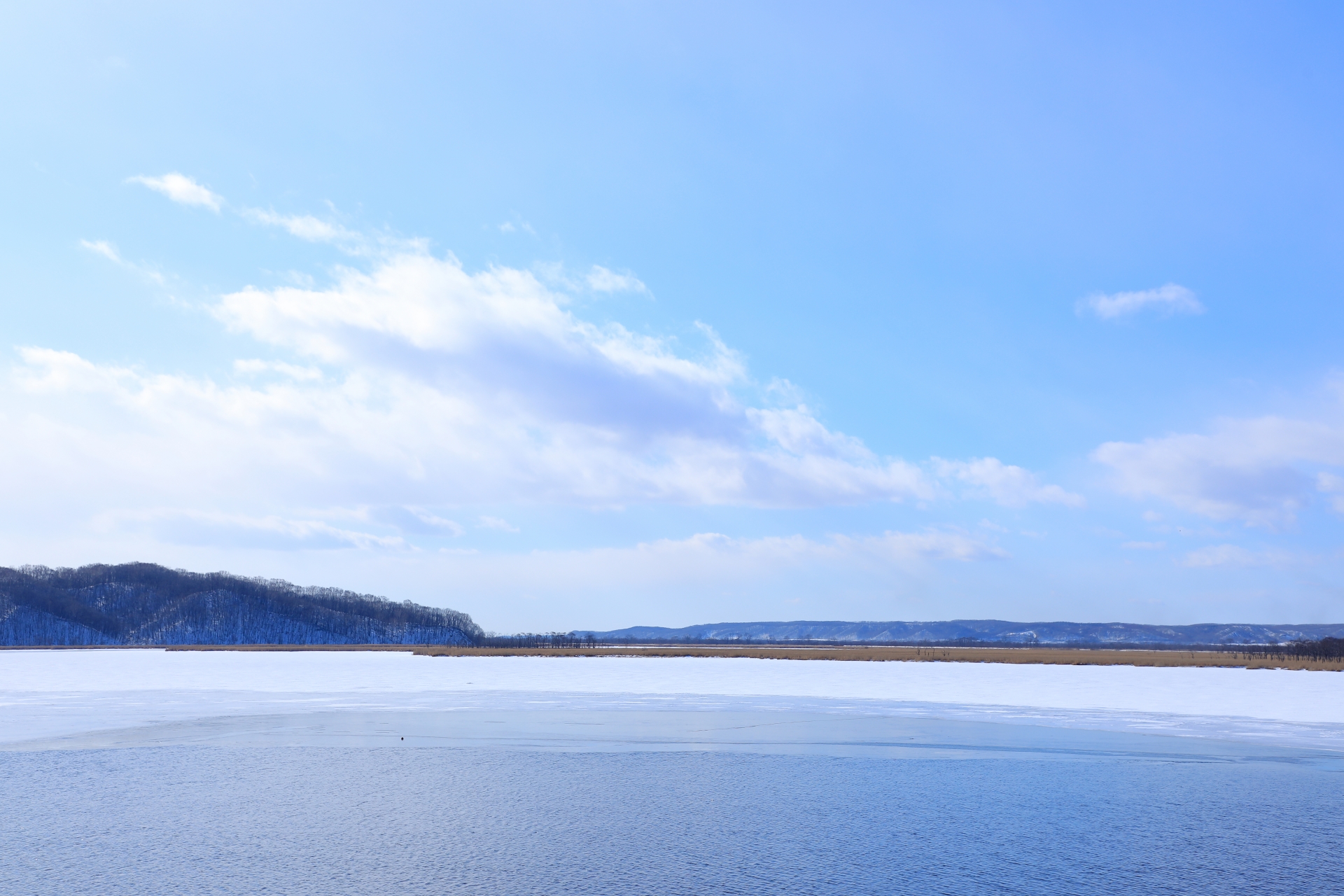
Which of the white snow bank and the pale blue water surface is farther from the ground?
the pale blue water surface

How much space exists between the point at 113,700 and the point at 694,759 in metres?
21.0

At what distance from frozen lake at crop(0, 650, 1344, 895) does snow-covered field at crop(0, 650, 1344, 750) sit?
33cm

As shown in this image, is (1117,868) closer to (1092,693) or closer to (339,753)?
(339,753)

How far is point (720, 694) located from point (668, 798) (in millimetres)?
18705

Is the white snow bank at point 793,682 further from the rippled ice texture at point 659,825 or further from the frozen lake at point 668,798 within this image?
the rippled ice texture at point 659,825

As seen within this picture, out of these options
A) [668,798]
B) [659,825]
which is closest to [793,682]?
[668,798]

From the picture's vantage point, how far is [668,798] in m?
12.3

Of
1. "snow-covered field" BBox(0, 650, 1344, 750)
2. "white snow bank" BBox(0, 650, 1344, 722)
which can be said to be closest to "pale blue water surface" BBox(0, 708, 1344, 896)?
"snow-covered field" BBox(0, 650, 1344, 750)

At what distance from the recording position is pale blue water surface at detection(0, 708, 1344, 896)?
864 centimetres

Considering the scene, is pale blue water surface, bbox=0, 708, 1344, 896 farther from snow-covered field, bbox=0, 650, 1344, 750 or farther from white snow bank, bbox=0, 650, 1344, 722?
white snow bank, bbox=0, 650, 1344, 722

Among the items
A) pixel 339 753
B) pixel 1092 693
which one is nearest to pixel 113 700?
pixel 339 753

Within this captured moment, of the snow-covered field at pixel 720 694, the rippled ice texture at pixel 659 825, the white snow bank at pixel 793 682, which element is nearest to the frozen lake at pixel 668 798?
the rippled ice texture at pixel 659 825

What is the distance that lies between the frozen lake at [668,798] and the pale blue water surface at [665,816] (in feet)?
0.17

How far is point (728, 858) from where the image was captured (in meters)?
9.38
